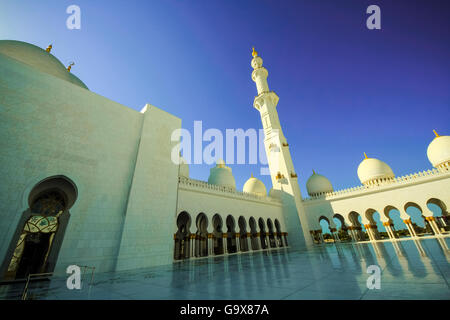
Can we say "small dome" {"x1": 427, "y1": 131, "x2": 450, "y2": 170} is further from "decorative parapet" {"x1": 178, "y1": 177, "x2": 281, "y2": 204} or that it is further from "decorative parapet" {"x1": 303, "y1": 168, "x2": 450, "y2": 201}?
"decorative parapet" {"x1": 178, "y1": 177, "x2": 281, "y2": 204}

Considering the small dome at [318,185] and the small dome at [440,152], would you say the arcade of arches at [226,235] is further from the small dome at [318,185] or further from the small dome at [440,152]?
the small dome at [440,152]

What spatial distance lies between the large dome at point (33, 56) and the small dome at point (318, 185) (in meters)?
22.7

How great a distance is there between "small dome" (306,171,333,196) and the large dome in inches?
892

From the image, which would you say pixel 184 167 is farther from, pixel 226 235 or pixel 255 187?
pixel 255 187

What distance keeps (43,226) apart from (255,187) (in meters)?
17.7

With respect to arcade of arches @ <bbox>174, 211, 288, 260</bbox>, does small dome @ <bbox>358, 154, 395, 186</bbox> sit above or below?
above

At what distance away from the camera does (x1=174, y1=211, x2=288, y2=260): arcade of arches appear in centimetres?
1326

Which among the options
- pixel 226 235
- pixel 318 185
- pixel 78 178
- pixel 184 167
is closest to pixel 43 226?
pixel 78 178

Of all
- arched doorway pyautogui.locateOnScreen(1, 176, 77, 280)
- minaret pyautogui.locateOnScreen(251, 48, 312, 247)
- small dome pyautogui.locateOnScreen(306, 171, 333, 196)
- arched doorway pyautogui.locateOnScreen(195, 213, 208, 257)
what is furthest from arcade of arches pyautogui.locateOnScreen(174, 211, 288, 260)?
arched doorway pyautogui.locateOnScreen(1, 176, 77, 280)

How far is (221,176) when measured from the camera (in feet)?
64.0

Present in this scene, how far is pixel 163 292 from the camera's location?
125 inches

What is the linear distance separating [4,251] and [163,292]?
5.74 meters
